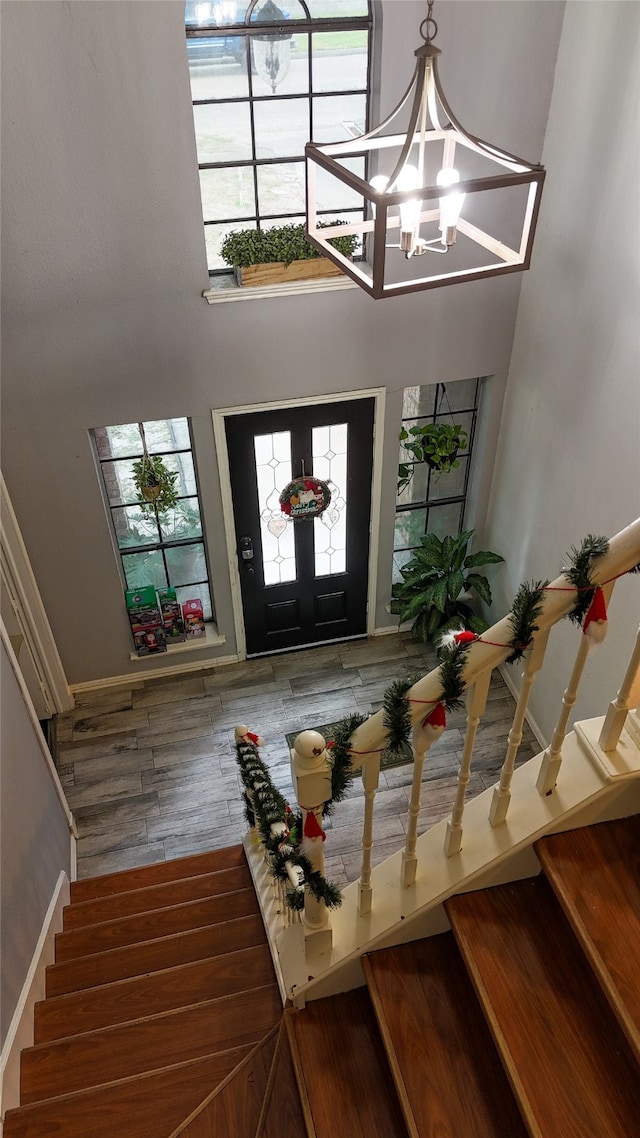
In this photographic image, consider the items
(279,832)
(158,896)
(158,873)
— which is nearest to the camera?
(279,832)

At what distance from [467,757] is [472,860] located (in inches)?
13.2

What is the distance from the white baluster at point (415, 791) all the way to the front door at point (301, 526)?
2.93 m

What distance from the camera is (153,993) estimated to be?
A: 9.79ft

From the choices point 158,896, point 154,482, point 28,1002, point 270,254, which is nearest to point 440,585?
point 154,482

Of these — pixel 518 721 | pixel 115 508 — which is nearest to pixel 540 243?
pixel 115 508

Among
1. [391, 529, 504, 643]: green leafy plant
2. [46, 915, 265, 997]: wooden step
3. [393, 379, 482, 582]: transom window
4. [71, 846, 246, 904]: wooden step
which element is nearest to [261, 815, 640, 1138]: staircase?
[46, 915, 265, 997]: wooden step

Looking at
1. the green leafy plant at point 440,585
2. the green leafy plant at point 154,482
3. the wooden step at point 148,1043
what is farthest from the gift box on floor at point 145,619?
the wooden step at point 148,1043

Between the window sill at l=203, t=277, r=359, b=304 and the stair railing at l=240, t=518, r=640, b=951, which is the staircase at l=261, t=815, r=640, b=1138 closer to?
the stair railing at l=240, t=518, r=640, b=951

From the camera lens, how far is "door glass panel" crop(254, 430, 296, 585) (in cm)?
489

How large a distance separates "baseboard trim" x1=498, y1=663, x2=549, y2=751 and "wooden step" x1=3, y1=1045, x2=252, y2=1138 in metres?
2.81

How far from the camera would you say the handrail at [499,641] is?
5.98 ft

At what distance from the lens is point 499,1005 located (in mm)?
2072

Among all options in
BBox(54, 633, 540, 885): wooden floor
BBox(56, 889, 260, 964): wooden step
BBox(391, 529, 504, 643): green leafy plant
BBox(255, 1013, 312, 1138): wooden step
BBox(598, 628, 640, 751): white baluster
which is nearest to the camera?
BBox(598, 628, 640, 751): white baluster

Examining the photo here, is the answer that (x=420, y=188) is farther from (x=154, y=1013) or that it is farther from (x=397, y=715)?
(x=154, y=1013)
